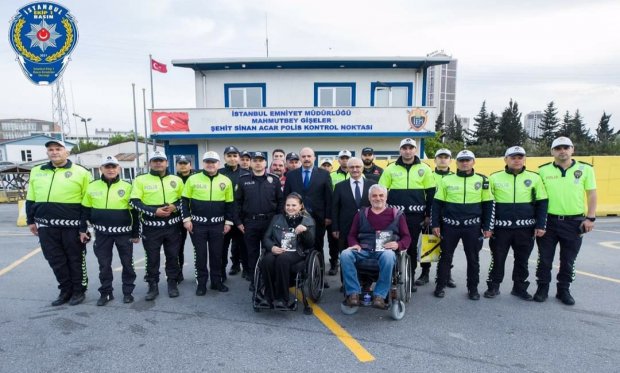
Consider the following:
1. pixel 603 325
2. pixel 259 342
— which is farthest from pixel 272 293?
pixel 603 325

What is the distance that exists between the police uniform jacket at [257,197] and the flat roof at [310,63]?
1005cm

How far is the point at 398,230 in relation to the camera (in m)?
3.74

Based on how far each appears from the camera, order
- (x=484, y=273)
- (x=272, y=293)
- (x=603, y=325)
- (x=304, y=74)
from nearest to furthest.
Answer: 1. (x=603, y=325)
2. (x=272, y=293)
3. (x=484, y=273)
4. (x=304, y=74)

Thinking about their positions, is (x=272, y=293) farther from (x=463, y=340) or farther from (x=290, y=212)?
(x=463, y=340)

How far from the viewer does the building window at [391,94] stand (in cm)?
1389

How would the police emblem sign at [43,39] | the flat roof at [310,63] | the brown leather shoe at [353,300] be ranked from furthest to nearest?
the flat roof at [310,63]
the police emblem sign at [43,39]
the brown leather shoe at [353,300]

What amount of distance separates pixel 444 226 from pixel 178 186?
10.3ft

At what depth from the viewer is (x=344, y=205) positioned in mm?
4309

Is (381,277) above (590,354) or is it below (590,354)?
above

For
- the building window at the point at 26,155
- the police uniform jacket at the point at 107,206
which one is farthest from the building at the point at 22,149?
the police uniform jacket at the point at 107,206

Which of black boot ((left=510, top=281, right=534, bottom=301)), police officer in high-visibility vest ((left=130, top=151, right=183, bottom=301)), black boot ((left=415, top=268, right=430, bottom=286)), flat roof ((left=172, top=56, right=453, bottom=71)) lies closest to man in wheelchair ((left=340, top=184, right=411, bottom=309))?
black boot ((left=415, top=268, right=430, bottom=286))

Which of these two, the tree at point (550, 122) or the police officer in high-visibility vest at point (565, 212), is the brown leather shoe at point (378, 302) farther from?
the tree at point (550, 122)

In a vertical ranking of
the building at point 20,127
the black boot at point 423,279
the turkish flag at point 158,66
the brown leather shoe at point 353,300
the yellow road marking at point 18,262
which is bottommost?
the yellow road marking at point 18,262

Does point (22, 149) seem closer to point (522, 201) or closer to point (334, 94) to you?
point (334, 94)
